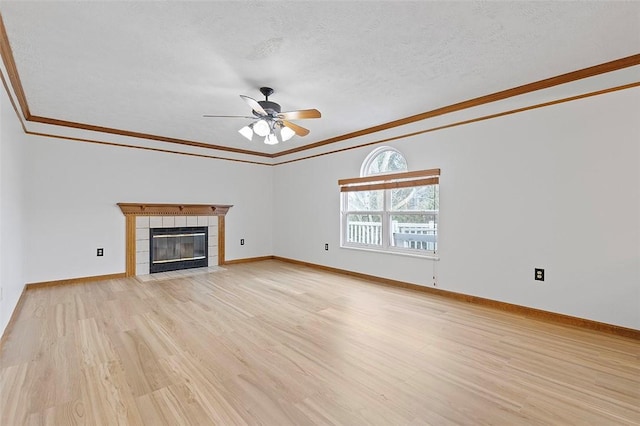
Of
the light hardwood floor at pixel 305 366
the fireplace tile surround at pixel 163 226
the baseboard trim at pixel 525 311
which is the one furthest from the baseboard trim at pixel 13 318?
the baseboard trim at pixel 525 311

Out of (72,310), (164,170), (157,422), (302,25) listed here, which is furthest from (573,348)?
(164,170)

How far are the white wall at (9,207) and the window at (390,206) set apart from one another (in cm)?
416

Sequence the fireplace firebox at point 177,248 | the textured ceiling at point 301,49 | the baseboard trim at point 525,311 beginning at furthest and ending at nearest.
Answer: the fireplace firebox at point 177,248
the baseboard trim at point 525,311
the textured ceiling at point 301,49

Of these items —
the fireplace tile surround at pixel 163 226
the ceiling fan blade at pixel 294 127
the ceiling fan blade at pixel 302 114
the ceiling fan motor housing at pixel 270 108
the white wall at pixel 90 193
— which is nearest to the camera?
the ceiling fan blade at pixel 302 114

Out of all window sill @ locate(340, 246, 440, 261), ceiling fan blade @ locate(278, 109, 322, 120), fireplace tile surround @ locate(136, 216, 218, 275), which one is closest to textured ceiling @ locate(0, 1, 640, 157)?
ceiling fan blade @ locate(278, 109, 322, 120)

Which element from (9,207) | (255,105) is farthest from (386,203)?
(9,207)

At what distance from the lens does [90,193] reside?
4797mm

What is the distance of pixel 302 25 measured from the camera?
6.97 ft

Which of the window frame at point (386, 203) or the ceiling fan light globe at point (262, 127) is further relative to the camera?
the window frame at point (386, 203)

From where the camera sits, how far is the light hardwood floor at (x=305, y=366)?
68.0 inches

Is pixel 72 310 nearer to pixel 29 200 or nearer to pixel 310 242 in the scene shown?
pixel 29 200

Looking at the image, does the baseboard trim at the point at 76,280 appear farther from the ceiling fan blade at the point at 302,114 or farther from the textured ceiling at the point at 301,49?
the ceiling fan blade at the point at 302,114

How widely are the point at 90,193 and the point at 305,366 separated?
456 cm

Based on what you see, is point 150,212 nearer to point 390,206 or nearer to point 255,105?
point 255,105
